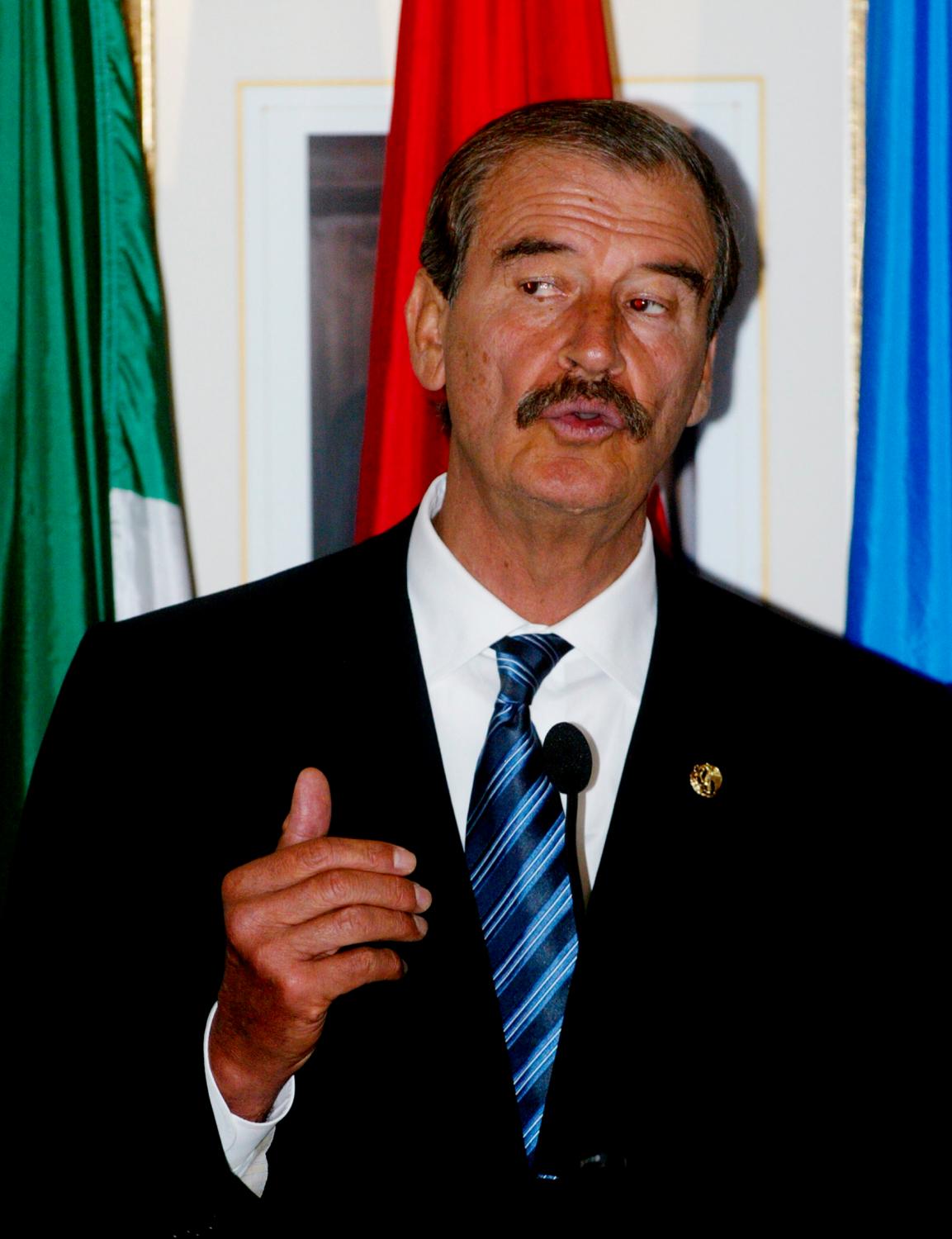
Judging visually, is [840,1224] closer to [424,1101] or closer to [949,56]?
[424,1101]

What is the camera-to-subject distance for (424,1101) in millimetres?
1470

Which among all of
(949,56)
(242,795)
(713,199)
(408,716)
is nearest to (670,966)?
(408,716)

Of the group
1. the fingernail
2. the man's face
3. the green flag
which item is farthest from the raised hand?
the green flag

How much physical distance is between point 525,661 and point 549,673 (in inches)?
3.0

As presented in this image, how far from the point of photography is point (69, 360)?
2283 millimetres

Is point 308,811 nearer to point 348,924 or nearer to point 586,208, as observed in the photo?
point 348,924

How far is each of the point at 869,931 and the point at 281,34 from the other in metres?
1.96

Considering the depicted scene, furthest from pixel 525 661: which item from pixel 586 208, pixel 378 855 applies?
pixel 586 208

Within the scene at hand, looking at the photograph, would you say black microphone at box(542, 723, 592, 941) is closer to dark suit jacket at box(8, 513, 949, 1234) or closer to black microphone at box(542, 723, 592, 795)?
black microphone at box(542, 723, 592, 795)

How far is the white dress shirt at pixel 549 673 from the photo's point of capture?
171cm

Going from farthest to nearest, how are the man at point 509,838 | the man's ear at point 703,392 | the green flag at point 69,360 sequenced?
1. the green flag at point 69,360
2. the man's ear at point 703,392
3. the man at point 509,838

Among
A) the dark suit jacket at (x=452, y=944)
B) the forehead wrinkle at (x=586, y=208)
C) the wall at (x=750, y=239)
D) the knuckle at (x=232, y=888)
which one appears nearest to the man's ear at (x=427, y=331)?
the forehead wrinkle at (x=586, y=208)

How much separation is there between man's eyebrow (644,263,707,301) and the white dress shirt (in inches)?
16.4

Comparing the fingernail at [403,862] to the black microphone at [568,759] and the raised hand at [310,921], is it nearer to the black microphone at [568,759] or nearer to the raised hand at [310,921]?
the raised hand at [310,921]
